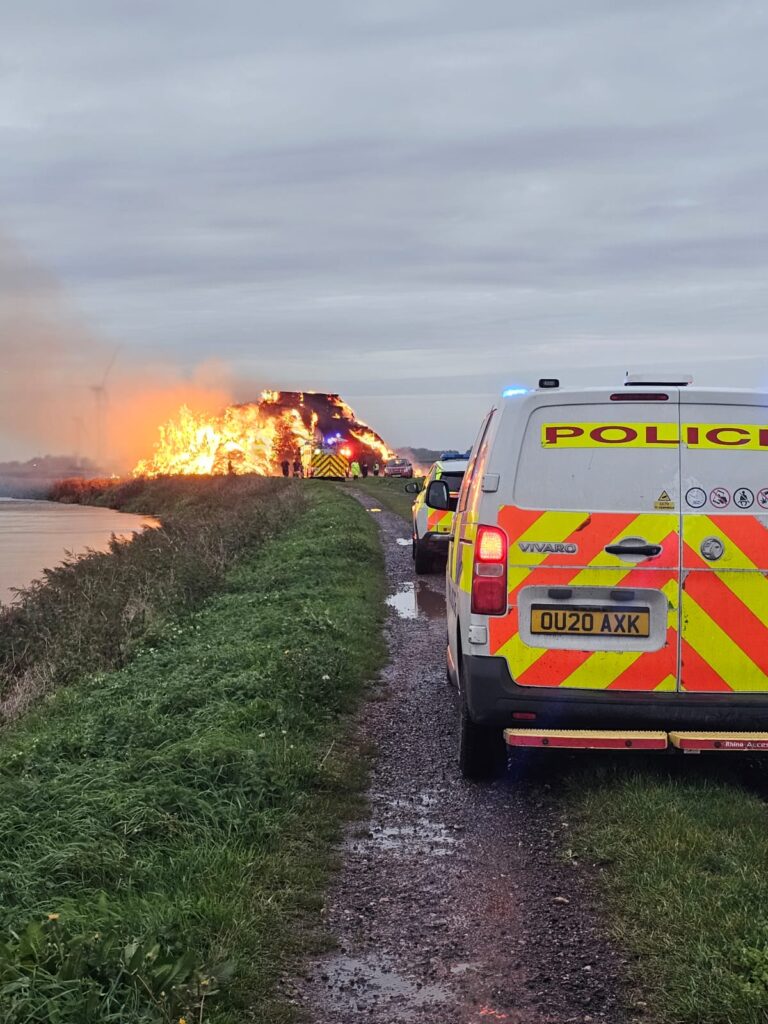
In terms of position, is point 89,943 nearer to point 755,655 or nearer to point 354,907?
point 354,907

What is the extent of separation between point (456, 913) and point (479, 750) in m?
1.70

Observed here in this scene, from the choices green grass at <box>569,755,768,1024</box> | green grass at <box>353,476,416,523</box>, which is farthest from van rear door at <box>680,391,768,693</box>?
green grass at <box>353,476,416,523</box>

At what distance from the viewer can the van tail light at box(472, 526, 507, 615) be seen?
207 inches

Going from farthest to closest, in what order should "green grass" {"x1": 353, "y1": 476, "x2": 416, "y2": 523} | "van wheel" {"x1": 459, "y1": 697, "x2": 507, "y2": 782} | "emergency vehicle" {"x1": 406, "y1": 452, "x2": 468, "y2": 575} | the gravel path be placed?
"green grass" {"x1": 353, "y1": 476, "x2": 416, "y2": 523} < "emergency vehicle" {"x1": 406, "y1": 452, "x2": 468, "y2": 575} < "van wheel" {"x1": 459, "y1": 697, "x2": 507, "y2": 782} < the gravel path

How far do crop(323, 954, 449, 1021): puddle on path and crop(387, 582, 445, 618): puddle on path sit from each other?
8.92m

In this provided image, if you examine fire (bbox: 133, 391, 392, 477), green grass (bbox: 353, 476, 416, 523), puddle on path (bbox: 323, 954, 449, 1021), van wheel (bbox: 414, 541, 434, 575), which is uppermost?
fire (bbox: 133, 391, 392, 477)

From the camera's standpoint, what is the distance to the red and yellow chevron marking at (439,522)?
15594 mm

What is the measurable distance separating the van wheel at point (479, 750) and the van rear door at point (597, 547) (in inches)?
28.0

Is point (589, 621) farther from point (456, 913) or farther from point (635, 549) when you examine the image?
point (456, 913)

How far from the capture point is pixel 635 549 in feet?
16.7

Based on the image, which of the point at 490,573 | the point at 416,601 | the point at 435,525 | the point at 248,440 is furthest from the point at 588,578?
the point at 248,440

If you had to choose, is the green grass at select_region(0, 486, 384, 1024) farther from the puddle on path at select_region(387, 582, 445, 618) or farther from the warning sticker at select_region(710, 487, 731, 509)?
the puddle on path at select_region(387, 582, 445, 618)

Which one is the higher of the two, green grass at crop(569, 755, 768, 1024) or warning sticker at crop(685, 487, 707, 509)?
warning sticker at crop(685, 487, 707, 509)

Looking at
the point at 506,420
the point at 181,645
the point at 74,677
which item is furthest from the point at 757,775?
the point at 74,677
